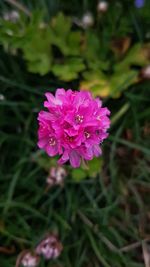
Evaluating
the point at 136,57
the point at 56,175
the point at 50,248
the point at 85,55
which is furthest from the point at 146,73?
the point at 50,248

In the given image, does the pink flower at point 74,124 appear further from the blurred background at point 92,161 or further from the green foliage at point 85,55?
the green foliage at point 85,55

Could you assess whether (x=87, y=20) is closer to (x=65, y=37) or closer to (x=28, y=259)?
(x=65, y=37)

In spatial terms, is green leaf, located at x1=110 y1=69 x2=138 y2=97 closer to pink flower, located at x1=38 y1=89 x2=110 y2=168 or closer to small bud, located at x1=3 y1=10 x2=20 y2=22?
small bud, located at x1=3 y1=10 x2=20 y2=22

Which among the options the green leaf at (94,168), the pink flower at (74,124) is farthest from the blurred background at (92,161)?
the pink flower at (74,124)

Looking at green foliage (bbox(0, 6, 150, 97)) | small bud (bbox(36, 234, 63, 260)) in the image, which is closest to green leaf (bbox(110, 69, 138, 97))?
green foliage (bbox(0, 6, 150, 97))

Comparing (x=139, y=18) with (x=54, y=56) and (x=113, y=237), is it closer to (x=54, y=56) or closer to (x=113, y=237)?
(x=54, y=56)

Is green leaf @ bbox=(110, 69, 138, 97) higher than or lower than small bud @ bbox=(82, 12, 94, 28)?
lower
